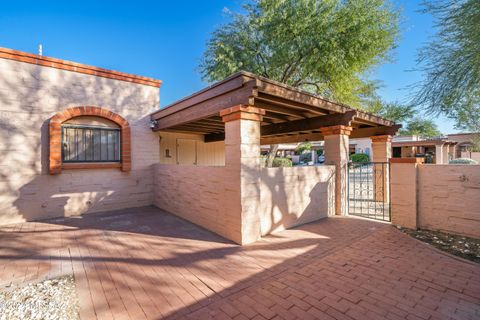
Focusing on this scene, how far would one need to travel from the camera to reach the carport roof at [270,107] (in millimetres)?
3895

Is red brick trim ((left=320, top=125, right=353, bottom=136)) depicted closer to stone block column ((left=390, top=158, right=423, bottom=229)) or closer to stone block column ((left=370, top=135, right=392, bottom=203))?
stone block column ((left=390, top=158, right=423, bottom=229))

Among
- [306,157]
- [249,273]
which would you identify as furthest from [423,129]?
[249,273]

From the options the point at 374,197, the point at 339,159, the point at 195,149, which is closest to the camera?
the point at 339,159

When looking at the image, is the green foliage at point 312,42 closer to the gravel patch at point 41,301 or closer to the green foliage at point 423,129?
the gravel patch at point 41,301

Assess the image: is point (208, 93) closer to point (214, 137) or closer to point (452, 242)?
A: point (214, 137)

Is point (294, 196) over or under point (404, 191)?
under

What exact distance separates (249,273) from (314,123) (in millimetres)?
4553

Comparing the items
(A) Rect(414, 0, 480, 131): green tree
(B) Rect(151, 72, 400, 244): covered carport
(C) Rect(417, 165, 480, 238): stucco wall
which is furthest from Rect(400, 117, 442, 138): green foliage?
(C) Rect(417, 165, 480, 238): stucco wall

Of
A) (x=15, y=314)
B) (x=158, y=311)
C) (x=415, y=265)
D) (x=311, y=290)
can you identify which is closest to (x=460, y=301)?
(x=415, y=265)

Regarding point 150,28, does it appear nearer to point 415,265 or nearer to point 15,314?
point 15,314

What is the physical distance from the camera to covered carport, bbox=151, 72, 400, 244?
4.04m

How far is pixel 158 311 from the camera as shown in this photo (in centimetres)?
229

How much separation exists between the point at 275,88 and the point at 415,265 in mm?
3485

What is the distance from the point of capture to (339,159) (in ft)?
20.0
